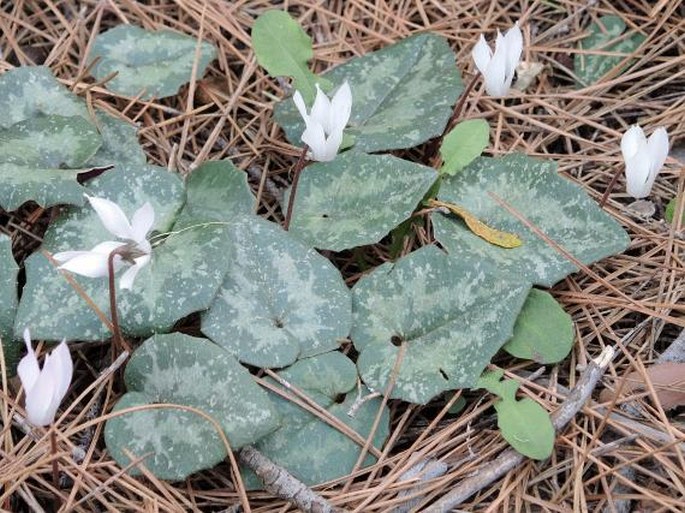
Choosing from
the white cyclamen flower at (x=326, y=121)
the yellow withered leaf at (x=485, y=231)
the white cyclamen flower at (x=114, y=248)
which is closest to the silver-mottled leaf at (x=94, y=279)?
the white cyclamen flower at (x=114, y=248)

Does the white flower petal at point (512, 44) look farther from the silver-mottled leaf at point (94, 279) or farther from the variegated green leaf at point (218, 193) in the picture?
the silver-mottled leaf at point (94, 279)

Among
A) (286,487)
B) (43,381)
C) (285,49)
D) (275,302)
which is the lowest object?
(286,487)

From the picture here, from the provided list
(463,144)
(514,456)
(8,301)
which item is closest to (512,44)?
(463,144)

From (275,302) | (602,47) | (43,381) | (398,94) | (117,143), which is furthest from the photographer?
(602,47)

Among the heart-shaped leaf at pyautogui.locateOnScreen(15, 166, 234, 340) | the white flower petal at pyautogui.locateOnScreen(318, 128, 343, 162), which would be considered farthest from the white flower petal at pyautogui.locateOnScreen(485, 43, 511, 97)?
the heart-shaped leaf at pyautogui.locateOnScreen(15, 166, 234, 340)

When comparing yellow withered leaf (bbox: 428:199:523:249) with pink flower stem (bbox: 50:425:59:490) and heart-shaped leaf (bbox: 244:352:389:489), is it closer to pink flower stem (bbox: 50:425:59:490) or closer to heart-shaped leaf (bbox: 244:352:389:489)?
heart-shaped leaf (bbox: 244:352:389:489)

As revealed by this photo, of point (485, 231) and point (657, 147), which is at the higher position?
point (657, 147)

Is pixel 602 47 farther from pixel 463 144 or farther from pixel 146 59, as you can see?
pixel 146 59

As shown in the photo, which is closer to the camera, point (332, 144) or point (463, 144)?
point (332, 144)
